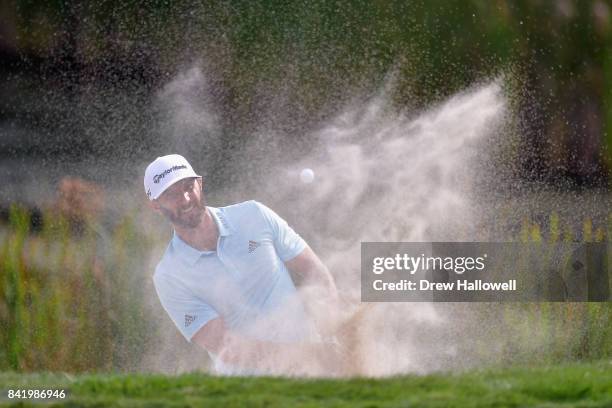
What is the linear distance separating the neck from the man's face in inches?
1.4

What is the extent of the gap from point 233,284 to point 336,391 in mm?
1897

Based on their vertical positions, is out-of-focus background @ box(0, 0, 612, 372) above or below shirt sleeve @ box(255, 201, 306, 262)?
above

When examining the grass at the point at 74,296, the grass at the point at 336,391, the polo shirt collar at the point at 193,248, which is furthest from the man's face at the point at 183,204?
the grass at the point at 336,391

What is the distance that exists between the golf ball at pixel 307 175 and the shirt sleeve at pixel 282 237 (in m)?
0.60

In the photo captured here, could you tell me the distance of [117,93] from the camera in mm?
7266

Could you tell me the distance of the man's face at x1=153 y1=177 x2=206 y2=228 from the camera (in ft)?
21.4

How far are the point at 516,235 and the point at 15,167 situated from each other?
13.7ft

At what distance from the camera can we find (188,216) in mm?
6520

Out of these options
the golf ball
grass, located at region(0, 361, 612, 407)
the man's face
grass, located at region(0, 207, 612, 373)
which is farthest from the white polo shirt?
grass, located at region(0, 361, 612, 407)

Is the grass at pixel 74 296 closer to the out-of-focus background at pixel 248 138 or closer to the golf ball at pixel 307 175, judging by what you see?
the out-of-focus background at pixel 248 138

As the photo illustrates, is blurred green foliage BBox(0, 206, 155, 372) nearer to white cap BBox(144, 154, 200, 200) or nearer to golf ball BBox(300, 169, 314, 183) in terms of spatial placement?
white cap BBox(144, 154, 200, 200)

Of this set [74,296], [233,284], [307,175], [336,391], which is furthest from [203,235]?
[336,391]

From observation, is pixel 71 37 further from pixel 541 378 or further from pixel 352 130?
pixel 541 378

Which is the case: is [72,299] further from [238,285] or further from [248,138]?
[248,138]
